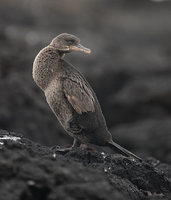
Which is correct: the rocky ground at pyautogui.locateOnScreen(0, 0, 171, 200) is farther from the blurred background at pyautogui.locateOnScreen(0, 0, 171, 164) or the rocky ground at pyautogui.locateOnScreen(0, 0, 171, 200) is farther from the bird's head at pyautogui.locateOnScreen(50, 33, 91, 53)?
the bird's head at pyautogui.locateOnScreen(50, 33, 91, 53)

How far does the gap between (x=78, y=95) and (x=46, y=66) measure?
639mm

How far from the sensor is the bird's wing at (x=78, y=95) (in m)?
7.06

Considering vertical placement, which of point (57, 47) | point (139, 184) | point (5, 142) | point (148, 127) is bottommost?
point (148, 127)

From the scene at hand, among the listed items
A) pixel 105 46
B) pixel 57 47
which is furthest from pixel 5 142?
pixel 105 46

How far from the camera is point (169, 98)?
591 inches

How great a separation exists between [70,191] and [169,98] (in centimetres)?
1048

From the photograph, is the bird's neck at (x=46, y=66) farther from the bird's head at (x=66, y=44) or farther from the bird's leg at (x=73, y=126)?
the bird's leg at (x=73, y=126)

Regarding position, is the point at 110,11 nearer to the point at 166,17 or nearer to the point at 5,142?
the point at 166,17

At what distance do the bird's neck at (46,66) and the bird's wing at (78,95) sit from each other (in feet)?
0.90

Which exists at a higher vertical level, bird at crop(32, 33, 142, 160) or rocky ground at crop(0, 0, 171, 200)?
bird at crop(32, 33, 142, 160)

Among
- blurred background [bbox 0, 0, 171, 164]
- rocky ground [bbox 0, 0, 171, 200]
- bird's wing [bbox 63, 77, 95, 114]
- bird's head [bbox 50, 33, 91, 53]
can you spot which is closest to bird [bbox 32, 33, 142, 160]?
bird's wing [bbox 63, 77, 95, 114]

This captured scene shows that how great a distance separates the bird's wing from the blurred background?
4.83 metres

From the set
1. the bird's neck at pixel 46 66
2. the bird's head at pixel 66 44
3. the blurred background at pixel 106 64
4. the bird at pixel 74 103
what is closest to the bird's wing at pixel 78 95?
the bird at pixel 74 103

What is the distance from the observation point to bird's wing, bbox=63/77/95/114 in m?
7.06
